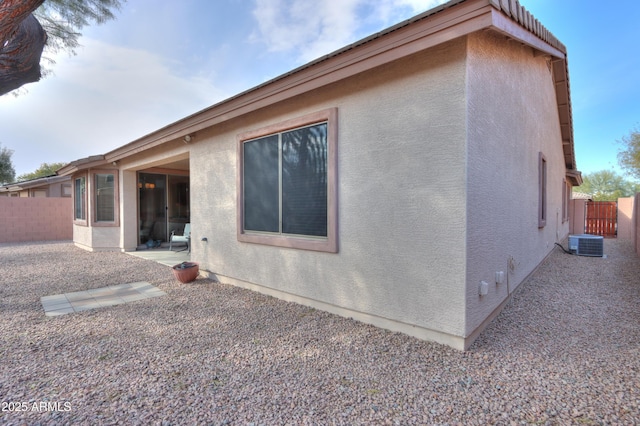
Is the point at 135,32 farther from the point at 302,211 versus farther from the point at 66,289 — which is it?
the point at 302,211

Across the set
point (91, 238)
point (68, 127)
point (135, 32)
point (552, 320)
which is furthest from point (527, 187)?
point (68, 127)

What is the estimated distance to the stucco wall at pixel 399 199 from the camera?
2990mm

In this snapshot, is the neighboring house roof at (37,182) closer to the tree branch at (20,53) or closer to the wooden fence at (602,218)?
the tree branch at (20,53)

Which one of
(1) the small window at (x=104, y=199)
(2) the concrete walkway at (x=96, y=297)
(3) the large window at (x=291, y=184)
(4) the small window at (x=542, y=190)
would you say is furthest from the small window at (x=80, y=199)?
(4) the small window at (x=542, y=190)

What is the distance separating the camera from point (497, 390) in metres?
2.39

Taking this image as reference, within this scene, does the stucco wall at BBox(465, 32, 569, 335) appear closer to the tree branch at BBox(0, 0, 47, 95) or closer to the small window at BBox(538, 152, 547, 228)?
the small window at BBox(538, 152, 547, 228)

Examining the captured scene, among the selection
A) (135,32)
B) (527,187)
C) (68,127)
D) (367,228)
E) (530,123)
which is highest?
(135,32)

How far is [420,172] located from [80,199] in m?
12.2

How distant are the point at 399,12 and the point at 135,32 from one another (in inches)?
276

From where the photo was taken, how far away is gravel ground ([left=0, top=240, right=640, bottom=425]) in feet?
7.01

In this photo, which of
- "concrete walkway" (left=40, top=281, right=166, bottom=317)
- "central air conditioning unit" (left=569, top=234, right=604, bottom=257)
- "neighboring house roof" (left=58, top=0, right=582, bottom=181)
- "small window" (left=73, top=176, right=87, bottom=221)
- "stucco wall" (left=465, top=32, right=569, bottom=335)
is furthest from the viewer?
"small window" (left=73, top=176, right=87, bottom=221)

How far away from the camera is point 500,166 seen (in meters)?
3.89

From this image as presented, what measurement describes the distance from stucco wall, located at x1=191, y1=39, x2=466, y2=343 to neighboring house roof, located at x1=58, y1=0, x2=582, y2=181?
0.88ft

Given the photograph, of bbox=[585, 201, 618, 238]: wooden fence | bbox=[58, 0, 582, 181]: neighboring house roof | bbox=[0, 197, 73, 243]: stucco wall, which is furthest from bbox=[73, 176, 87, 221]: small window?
bbox=[585, 201, 618, 238]: wooden fence
